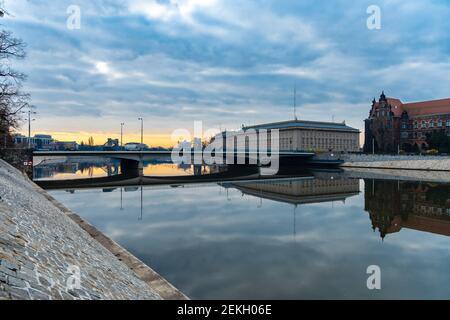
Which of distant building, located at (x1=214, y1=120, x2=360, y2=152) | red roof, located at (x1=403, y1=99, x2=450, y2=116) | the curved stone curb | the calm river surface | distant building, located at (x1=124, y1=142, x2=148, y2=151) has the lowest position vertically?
the calm river surface

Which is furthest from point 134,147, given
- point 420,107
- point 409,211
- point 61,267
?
point 61,267

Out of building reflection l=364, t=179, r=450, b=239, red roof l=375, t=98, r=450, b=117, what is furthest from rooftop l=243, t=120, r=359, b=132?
building reflection l=364, t=179, r=450, b=239

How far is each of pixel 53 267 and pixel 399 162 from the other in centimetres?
8937

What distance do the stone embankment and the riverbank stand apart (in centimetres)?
8249

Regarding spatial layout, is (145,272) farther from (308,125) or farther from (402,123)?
(308,125)

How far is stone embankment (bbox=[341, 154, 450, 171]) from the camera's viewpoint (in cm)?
7500

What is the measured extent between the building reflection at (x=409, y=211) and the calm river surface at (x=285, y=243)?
0.26 feet

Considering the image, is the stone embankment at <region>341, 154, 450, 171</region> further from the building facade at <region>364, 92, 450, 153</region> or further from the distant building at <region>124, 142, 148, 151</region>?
the distant building at <region>124, 142, 148, 151</region>

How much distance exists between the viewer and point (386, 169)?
82250mm

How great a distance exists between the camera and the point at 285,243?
16.6 meters

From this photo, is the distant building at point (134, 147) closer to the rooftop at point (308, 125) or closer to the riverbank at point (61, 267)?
the rooftop at point (308, 125)
